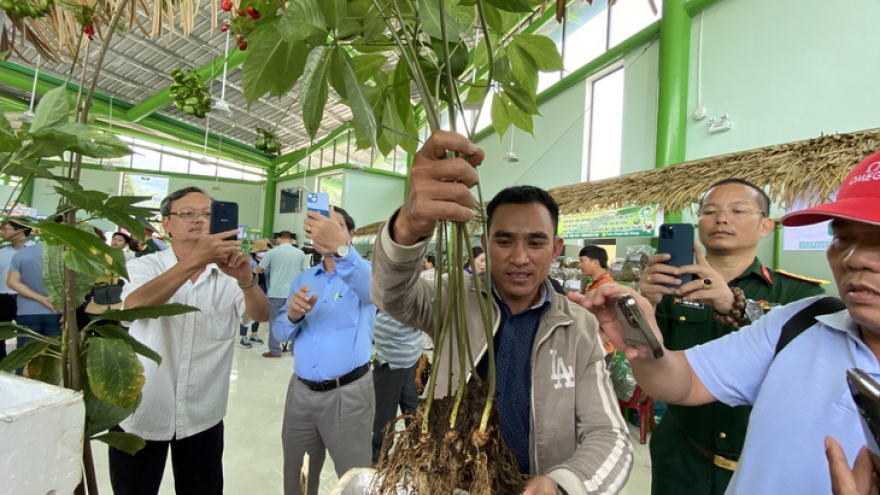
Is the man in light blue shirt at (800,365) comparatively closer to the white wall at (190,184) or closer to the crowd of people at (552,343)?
the crowd of people at (552,343)

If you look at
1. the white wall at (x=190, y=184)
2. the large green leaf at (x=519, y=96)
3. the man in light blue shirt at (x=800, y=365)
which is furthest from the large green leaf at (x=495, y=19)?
the white wall at (x=190, y=184)

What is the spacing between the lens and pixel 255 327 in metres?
5.44

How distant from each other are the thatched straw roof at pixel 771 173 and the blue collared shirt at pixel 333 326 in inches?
90.1

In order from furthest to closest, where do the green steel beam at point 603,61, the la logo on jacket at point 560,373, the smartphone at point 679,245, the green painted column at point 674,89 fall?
the green steel beam at point 603,61, the green painted column at point 674,89, the smartphone at point 679,245, the la logo on jacket at point 560,373

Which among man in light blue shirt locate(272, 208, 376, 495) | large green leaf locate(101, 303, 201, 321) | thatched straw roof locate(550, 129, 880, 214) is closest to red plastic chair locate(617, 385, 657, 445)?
thatched straw roof locate(550, 129, 880, 214)

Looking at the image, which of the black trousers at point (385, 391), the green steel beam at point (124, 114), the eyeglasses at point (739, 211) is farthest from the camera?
the green steel beam at point (124, 114)

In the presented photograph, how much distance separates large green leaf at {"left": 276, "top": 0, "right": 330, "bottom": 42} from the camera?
439 millimetres

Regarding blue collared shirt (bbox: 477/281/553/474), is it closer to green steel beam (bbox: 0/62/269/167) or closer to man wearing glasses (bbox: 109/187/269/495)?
man wearing glasses (bbox: 109/187/269/495)

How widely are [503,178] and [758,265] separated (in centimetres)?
631

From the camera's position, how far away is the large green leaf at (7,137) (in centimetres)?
49

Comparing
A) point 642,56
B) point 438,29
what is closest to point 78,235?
point 438,29

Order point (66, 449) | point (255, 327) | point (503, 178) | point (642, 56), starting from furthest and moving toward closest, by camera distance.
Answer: point (503, 178)
point (255, 327)
point (642, 56)
point (66, 449)

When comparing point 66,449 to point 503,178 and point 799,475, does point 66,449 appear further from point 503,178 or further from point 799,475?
point 503,178

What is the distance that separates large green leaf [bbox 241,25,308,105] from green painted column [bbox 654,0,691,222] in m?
4.19
